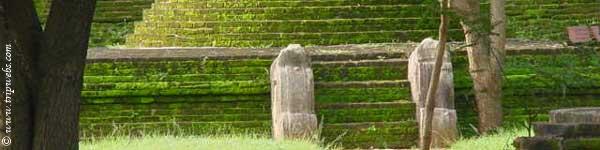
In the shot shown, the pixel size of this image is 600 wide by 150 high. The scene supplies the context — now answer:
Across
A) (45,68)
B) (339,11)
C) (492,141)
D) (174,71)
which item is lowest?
Answer: (492,141)

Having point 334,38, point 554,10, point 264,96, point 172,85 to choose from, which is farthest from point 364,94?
point 554,10

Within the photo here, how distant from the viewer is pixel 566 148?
8.26 meters

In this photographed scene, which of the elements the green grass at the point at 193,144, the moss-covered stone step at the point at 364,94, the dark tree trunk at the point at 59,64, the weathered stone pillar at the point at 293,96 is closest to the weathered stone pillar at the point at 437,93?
the moss-covered stone step at the point at 364,94

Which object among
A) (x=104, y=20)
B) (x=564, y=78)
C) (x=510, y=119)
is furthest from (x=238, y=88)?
(x=104, y=20)

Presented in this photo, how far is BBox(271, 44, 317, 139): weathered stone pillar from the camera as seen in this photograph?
1266 centimetres

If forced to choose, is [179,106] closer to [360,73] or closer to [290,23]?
[360,73]

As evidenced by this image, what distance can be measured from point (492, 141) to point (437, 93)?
121 cm

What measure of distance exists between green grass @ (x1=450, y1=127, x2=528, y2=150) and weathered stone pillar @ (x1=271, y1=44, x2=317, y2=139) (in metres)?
1.22

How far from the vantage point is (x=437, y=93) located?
1298 centimetres

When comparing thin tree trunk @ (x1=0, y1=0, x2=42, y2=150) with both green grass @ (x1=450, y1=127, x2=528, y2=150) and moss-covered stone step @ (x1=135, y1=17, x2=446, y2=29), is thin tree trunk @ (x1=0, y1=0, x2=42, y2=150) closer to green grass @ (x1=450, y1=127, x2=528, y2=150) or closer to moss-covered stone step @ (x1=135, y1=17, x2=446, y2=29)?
green grass @ (x1=450, y1=127, x2=528, y2=150)

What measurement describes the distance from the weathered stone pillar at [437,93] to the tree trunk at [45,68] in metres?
5.21

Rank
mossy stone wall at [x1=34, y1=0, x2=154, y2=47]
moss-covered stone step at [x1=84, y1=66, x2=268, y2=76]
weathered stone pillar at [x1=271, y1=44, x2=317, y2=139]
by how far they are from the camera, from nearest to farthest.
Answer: weathered stone pillar at [x1=271, y1=44, x2=317, y2=139] < moss-covered stone step at [x1=84, y1=66, x2=268, y2=76] < mossy stone wall at [x1=34, y1=0, x2=154, y2=47]

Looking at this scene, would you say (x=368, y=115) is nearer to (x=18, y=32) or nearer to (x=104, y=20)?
(x=18, y=32)

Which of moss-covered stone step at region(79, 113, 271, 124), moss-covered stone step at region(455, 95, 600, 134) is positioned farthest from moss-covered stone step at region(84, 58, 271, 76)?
moss-covered stone step at region(455, 95, 600, 134)
